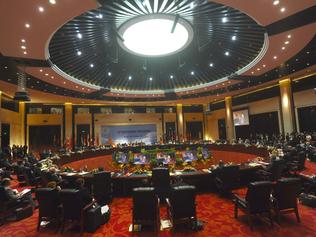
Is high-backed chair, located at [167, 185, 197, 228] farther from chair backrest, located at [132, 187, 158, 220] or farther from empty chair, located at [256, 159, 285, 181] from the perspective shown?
empty chair, located at [256, 159, 285, 181]

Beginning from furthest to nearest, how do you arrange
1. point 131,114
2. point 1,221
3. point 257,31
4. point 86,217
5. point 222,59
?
point 131,114 → point 222,59 → point 257,31 → point 1,221 → point 86,217

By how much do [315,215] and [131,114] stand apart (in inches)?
736

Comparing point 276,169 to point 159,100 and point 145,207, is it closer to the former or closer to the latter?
point 145,207

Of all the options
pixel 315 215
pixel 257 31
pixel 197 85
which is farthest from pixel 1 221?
pixel 197 85

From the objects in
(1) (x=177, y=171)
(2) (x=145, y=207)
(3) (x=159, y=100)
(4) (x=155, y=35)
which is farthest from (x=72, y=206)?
(3) (x=159, y=100)

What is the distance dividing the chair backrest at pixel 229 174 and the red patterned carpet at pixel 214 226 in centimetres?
82

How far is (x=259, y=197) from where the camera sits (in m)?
3.82

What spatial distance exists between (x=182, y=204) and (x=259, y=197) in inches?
56.0

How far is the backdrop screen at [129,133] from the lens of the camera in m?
20.8

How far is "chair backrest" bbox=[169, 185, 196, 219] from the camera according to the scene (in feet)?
12.3

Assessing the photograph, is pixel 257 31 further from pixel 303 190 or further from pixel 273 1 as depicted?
pixel 303 190

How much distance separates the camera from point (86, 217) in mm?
3928

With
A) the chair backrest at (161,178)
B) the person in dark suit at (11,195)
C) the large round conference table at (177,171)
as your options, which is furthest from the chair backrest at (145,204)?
the person in dark suit at (11,195)

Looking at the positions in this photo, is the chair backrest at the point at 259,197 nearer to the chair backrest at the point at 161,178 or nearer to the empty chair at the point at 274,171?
the chair backrest at the point at 161,178
